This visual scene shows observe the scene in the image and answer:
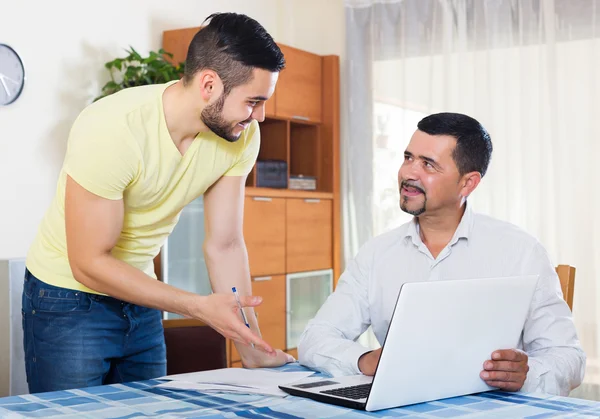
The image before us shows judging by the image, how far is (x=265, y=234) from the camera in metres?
4.29

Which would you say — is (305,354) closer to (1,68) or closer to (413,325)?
(413,325)

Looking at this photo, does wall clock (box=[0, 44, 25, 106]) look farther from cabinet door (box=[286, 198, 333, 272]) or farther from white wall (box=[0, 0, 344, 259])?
cabinet door (box=[286, 198, 333, 272])

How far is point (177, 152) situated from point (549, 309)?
3.23ft

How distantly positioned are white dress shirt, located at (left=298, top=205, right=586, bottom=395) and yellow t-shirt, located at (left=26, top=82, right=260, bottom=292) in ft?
1.45

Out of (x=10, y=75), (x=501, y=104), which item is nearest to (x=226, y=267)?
(x=10, y=75)

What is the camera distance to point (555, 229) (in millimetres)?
4332

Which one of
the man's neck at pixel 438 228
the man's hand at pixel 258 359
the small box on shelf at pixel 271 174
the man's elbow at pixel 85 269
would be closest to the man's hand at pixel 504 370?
the man's hand at pixel 258 359

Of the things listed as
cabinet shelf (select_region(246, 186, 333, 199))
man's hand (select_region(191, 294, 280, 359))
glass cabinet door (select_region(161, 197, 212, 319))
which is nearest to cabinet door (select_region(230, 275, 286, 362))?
glass cabinet door (select_region(161, 197, 212, 319))

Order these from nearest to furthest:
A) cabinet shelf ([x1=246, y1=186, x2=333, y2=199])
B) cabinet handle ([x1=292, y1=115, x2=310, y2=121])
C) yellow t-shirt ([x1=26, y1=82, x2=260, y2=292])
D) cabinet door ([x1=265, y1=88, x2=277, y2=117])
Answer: yellow t-shirt ([x1=26, y1=82, x2=260, y2=292]), cabinet shelf ([x1=246, y1=186, x2=333, y2=199]), cabinet door ([x1=265, y1=88, x2=277, y2=117]), cabinet handle ([x1=292, y1=115, x2=310, y2=121])

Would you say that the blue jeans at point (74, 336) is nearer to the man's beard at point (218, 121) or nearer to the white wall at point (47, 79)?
the man's beard at point (218, 121)

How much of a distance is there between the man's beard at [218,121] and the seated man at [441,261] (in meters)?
0.52

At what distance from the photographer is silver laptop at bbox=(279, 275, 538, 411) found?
4.34 ft

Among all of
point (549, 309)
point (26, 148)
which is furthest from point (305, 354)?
point (26, 148)

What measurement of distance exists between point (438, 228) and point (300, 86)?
8.83 feet
